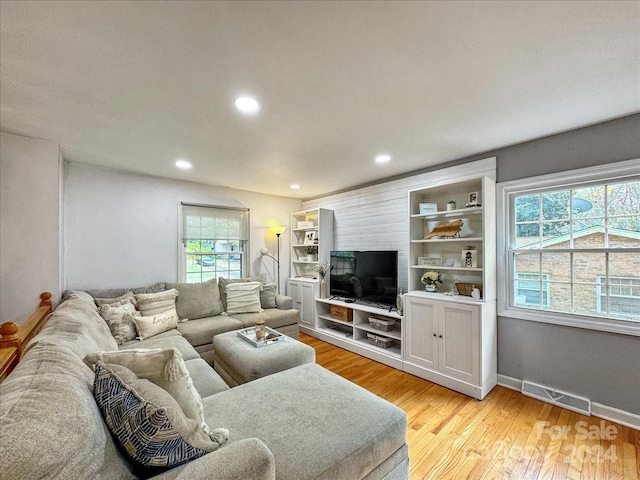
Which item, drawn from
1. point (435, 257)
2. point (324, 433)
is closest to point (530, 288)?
point (435, 257)

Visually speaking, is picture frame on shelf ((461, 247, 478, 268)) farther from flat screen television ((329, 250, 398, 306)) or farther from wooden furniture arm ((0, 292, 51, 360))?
wooden furniture arm ((0, 292, 51, 360))

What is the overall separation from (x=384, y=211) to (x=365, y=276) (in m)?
0.96

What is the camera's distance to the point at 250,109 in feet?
6.34

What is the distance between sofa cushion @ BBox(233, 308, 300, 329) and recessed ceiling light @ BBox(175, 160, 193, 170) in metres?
1.97

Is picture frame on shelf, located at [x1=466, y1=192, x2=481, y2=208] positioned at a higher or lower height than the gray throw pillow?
higher

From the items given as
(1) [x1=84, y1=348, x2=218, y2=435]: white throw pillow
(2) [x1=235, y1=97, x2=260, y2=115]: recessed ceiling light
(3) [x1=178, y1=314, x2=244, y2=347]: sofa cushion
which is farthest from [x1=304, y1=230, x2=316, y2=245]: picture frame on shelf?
(1) [x1=84, y1=348, x2=218, y2=435]: white throw pillow

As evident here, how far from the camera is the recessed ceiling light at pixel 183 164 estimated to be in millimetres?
3078

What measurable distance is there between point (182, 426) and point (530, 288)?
3.04m

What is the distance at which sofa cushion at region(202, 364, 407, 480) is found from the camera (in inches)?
44.9

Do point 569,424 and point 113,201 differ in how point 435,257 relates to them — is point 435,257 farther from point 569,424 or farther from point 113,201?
point 113,201

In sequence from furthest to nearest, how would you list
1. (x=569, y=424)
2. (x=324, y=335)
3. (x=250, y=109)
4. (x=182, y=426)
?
1. (x=324, y=335)
2. (x=569, y=424)
3. (x=250, y=109)
4. (x=182, y=426)

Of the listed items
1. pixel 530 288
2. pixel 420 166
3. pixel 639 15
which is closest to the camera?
pixel 639 15

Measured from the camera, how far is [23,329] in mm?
1661

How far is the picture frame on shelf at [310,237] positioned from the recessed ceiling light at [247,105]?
113 inches
